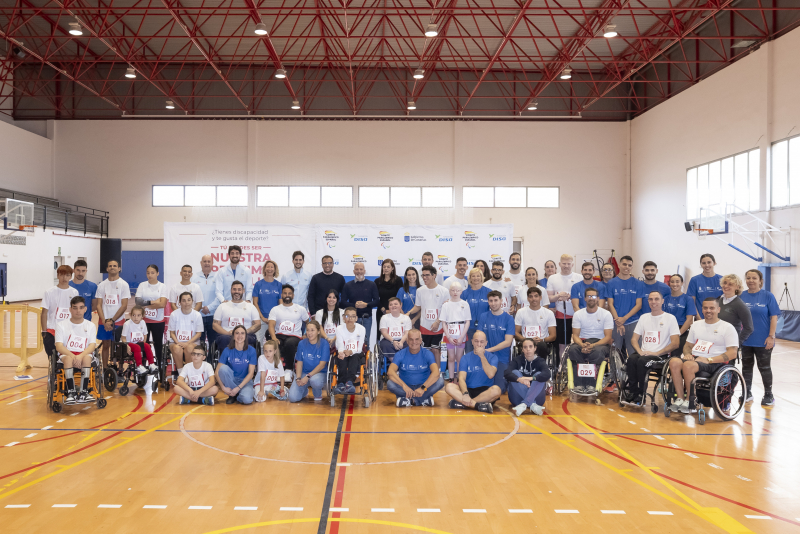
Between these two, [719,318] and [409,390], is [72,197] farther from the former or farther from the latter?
[719,318]

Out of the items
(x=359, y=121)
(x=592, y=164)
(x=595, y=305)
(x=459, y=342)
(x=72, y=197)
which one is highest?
(x=359, y=121)

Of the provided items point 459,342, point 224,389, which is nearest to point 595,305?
point 459,342

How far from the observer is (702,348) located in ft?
18.4

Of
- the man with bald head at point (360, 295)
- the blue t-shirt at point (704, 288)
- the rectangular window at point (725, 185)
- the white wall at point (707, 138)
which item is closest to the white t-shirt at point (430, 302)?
the man with bald head at point (360, 295)

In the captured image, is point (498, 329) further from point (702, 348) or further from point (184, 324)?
point (184, 324)

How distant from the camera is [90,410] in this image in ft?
19.4

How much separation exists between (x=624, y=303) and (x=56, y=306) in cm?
722

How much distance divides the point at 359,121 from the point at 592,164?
27.5ft

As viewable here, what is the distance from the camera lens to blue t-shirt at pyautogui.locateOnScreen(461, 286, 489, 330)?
7082 mm

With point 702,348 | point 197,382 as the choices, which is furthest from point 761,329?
point 197,382

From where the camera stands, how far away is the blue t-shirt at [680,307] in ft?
21.6

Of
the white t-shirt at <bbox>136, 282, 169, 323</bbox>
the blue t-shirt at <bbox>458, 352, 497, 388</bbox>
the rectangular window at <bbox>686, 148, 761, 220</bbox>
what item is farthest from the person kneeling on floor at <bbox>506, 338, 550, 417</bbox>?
the rectangular window at <bbox>686, 148, 761, 220</bbox>

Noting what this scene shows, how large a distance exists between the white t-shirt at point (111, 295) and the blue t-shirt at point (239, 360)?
1.86 m

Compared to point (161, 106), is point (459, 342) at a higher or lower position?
lower
